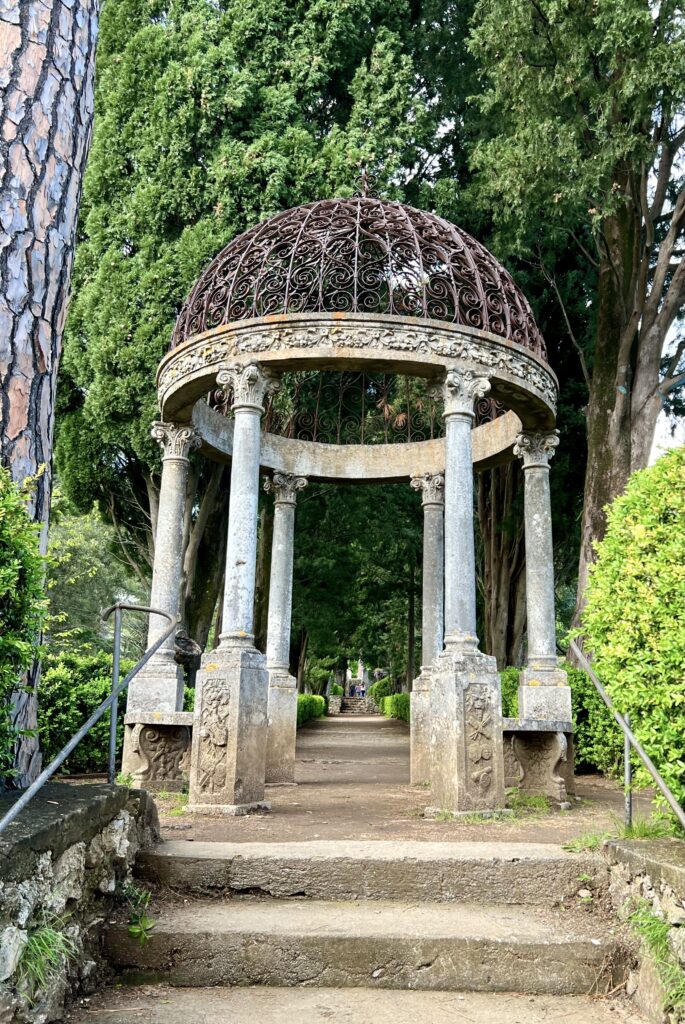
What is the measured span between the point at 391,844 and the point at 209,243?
37.6 feet

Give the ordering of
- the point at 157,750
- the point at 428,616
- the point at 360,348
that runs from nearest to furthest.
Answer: the point at 360,348, the point at 157,750, the point at 428,616

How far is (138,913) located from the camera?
14.9ft

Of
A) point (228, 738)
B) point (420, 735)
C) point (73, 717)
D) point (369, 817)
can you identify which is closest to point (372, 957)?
point (369, 817)

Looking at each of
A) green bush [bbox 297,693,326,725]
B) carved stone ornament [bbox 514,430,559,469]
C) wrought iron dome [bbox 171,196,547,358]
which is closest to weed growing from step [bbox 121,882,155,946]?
wrought iron dome [bbox 171,196,547,358]

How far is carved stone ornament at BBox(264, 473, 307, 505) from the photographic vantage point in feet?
42.1

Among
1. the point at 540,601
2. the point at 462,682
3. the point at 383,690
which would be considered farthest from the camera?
the point at 383,690

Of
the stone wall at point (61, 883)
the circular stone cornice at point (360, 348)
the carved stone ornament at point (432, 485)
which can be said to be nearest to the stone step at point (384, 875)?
the stone wall at point (61, 883)

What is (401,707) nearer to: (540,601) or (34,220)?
(540,601)

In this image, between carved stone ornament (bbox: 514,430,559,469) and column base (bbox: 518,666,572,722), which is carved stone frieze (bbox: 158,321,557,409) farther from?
column base (bbox: 518,666,572,722)

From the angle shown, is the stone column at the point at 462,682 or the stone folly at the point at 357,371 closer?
the stone column at the point at 462,682

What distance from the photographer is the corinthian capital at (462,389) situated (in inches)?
364

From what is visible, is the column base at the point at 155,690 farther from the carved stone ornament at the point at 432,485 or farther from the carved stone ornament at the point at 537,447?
the carved stone ornament at the point at 537,447

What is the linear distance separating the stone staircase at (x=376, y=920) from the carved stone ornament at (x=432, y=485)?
755 cm

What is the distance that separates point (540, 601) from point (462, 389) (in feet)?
9.95
